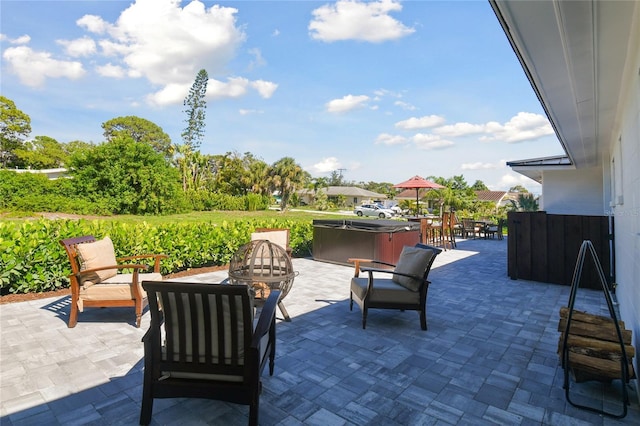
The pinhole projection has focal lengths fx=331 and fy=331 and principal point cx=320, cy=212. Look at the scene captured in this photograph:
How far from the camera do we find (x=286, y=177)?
29.2 meters

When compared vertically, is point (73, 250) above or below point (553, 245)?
above

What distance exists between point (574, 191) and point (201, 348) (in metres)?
11.7

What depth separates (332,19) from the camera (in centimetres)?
745

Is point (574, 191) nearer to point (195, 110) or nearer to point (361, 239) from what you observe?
point (361, 239)

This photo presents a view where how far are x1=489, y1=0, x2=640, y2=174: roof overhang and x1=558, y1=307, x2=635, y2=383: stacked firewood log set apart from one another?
7.34ft

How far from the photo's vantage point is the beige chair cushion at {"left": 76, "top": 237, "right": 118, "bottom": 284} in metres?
3.81

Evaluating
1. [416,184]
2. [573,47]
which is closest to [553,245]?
[573,47]

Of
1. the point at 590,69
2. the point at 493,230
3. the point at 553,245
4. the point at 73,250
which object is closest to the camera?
the point at 590,69

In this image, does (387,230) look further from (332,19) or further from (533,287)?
(332,19)

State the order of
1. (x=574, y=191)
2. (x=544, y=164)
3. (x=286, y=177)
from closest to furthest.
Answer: (x=544, y=164) < (x=574, y=191) < (x=286, y=177)

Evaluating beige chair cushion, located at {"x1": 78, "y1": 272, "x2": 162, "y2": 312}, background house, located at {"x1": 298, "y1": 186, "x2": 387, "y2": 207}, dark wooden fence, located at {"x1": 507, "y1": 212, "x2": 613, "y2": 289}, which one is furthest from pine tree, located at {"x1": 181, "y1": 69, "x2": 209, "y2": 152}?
dark wooden fence, located at {"x1": 507, "y1": 212, "x2": 613, "y2": 289}

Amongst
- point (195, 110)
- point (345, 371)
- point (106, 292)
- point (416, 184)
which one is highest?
point (195, 110)

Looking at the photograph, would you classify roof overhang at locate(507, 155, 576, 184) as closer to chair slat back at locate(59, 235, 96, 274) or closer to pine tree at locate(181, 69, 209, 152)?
chair slat back at locate(59, 235, 96, 274)

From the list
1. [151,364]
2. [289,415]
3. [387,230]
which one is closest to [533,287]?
[387,230]
